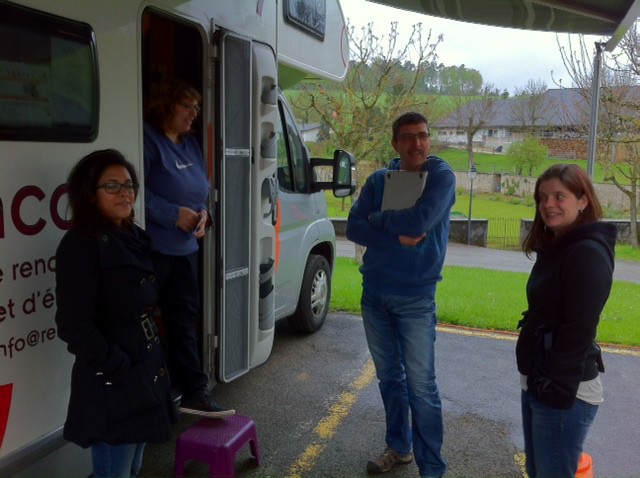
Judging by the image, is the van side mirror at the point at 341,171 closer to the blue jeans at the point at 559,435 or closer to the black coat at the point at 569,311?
the black coat at the point at 569,311

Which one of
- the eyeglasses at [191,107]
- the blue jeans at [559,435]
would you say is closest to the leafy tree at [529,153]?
the eyeglasses at [191,107]

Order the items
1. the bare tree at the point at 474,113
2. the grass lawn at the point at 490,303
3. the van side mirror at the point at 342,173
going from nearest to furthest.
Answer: the van side mirror at the point at 342,173 < the grass lawn at the point at 490,303 < the bare tree at the point at 474,113

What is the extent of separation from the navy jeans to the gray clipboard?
1.08 m

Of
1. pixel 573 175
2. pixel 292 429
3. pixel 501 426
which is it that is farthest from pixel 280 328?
pixel 573 175

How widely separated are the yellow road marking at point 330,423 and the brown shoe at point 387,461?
337mm

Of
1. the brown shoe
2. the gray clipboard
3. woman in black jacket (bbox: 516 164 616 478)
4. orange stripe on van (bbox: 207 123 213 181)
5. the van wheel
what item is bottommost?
the brown shoe

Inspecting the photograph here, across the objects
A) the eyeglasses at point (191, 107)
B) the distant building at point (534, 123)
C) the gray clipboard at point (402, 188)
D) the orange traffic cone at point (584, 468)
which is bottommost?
the orange traffic cone at point (584, 468)

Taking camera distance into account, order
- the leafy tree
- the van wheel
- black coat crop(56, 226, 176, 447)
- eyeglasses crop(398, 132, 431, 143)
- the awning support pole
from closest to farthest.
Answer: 1. black coat crop(56, 226, 176, 447)
2. eyeglasses crop(398, 132, 431, 143)
3. the awning support pole
4. the van wheel
5. the leafy tree

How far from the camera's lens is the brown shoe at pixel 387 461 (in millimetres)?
3139

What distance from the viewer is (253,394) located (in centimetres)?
419

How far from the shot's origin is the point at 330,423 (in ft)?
A: 12.3

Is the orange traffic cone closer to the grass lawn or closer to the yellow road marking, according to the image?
the yellow road marking

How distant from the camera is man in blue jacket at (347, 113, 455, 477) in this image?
280cm

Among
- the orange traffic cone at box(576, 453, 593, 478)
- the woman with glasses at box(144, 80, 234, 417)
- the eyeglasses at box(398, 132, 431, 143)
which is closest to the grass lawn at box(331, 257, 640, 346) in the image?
the orange traffic cone at box(576, 453, 593, 478)
